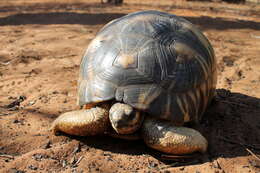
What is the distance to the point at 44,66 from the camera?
15.4ft

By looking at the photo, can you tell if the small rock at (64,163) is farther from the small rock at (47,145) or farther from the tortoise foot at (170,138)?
the tortoise foot at (170,138)

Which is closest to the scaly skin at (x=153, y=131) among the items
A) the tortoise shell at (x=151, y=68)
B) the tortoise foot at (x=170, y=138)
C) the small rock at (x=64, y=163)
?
the tortoise foot at (x=170, y=138)

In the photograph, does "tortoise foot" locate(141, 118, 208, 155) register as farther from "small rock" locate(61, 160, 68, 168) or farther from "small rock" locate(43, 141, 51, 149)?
"small rock" locate(43, 141, 51, 149)

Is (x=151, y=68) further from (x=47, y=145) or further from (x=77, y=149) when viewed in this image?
(x=47, y=145)

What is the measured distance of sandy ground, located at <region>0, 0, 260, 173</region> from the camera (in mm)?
2521

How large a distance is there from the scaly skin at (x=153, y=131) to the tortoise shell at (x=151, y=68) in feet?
0.34

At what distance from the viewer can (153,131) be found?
2529 mm

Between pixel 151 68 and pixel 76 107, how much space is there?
120cm

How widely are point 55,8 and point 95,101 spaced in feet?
25.9

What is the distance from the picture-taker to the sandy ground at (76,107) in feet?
8.27

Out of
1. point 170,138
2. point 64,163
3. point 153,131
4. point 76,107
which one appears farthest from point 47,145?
point 170,138

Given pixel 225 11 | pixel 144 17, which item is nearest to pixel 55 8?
pixel 225 11

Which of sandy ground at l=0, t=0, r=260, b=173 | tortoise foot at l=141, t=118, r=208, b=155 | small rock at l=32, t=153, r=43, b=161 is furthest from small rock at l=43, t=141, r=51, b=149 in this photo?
tortoise foot at l=141, t=118, r=208, b=155

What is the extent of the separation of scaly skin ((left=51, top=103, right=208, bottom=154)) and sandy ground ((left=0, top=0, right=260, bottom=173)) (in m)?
0.11
